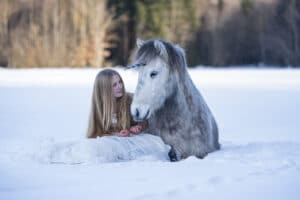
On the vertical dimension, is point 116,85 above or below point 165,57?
below

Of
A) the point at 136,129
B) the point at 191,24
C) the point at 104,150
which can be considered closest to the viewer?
the point at 104,150

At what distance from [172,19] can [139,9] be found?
5.72 feet

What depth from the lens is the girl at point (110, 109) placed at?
388 cm

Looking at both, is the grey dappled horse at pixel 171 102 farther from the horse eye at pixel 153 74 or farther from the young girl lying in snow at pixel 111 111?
the young girl lying in snow at pixel 111 111

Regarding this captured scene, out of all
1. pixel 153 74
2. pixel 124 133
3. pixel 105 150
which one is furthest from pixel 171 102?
pixel 105 150

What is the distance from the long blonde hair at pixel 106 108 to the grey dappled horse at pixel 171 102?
232 mm

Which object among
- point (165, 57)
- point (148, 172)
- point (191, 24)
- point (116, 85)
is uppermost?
point (191, 24)

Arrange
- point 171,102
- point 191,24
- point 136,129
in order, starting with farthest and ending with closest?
1. point 191,24
2. point 136,129
3. point 171,102

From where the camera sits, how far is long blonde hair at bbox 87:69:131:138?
388 centimetres

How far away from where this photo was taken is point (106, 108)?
3871 mm

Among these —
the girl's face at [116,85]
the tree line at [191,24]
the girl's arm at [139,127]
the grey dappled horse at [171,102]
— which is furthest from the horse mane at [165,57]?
the tree line at [191,24]

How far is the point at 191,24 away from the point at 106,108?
67.8ft

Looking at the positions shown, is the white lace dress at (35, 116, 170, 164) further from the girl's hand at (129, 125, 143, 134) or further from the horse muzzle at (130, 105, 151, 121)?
the horse muzzle at (130, 105, 151, 121)

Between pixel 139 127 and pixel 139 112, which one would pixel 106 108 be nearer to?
pixel 139 127
